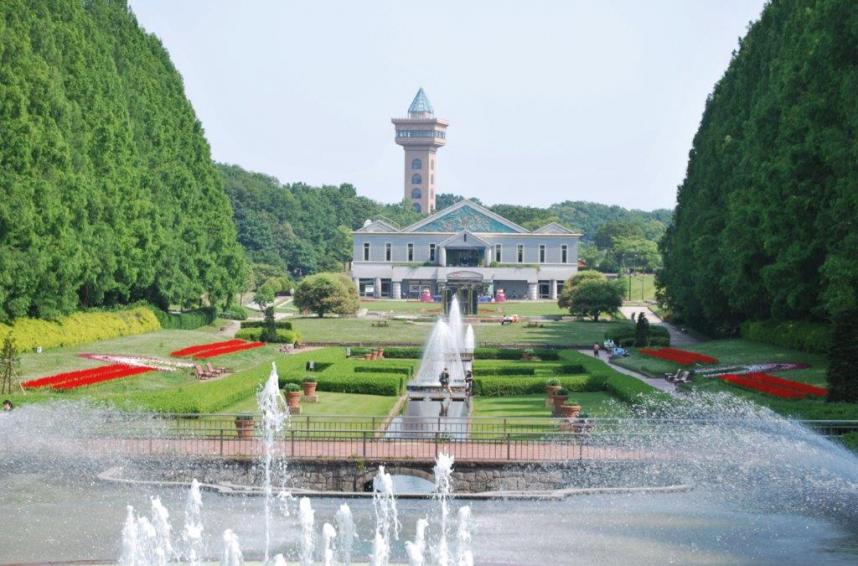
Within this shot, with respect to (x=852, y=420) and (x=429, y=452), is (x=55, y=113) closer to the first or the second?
(x=429, y=452)

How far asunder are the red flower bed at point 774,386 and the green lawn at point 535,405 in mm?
3421

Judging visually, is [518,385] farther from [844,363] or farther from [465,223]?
[465,223]

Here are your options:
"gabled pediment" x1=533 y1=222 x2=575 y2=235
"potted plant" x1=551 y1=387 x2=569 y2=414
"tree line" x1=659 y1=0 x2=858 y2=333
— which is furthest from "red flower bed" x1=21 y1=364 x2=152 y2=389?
"gabled pediment" x1=533 y1=222 x2=575 y2=235

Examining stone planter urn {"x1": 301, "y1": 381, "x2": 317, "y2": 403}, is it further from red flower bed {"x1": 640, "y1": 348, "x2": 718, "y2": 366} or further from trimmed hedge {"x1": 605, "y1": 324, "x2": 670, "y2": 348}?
trimmed hedge {"x1": 605, "y1": 324, "x2": 670, "y2": 348}

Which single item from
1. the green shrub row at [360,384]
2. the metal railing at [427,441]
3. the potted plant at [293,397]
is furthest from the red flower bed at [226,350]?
the metal railing at [427,441]

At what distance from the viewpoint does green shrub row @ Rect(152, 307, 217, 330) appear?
62.8 m

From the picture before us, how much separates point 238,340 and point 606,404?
2523cm

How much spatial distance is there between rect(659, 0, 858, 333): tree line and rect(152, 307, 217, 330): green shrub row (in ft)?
75.6

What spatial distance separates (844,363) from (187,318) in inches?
1604

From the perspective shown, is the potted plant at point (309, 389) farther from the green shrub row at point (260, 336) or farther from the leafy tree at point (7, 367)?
the green shrub row at point (260, 336)

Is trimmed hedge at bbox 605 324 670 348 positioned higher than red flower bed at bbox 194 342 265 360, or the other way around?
trimmed hedge at bbox 605 324 670 348

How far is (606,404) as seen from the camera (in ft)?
120

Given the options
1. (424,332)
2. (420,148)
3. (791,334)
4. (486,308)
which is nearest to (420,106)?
(420,148)

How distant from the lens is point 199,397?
32.2 meters
